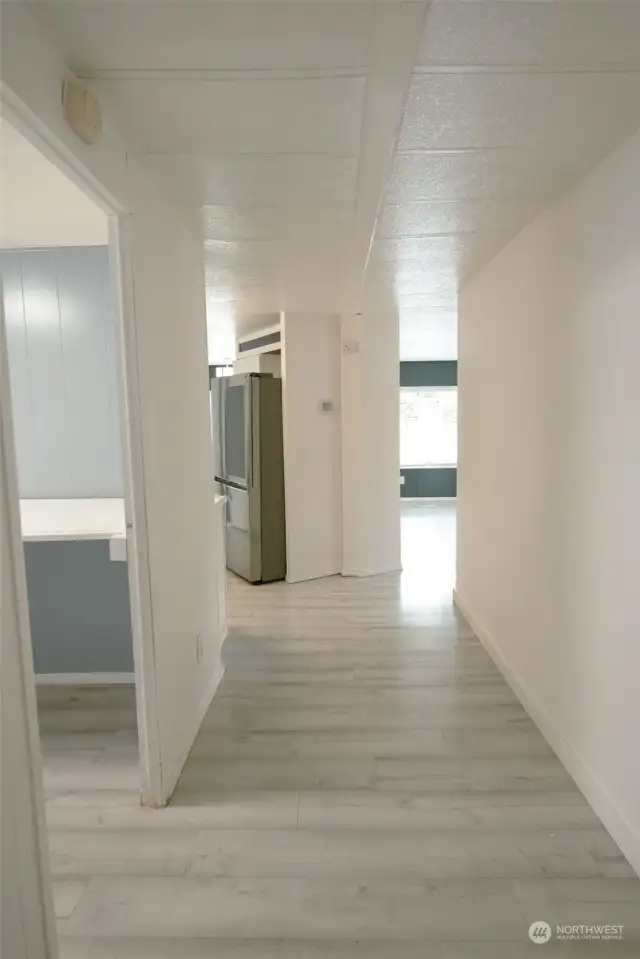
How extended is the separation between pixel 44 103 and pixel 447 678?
3.00 m

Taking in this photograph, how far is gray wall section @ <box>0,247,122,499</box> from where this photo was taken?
3174mm

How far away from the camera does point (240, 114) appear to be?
1730 mm

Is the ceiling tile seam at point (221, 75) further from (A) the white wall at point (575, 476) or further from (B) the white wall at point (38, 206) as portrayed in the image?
(A) the white wall at point (575, 476)

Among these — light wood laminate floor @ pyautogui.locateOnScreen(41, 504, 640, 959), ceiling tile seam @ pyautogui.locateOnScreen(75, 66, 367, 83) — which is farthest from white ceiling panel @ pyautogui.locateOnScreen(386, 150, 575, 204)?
light wood laminate floor @ pyautogui.locateOnScreen(41, 504, 640, 959)

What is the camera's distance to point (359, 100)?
1667mm

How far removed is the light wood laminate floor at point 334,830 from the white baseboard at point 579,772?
4cm

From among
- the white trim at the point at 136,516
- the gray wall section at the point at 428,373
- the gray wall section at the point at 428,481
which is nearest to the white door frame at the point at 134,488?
the white trim at the point at 136,516

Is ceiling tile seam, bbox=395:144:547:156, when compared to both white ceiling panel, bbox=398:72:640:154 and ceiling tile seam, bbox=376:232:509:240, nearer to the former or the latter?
white ceiling panel, bbox=398:72:640:154

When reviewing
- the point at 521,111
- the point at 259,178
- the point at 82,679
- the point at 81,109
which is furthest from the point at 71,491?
the point at 521,111

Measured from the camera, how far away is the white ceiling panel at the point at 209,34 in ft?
4.26

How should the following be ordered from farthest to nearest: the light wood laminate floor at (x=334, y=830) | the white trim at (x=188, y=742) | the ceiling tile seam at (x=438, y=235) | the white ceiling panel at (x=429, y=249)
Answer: the white ceiling panel at (x=429, y=249), the ceiling tile seam at (x=438, y=235), the white trim at (x=188, y=742), the light wood laminate floor at (x=334, y=830)

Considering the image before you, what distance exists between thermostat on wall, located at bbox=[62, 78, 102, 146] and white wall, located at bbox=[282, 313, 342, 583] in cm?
358

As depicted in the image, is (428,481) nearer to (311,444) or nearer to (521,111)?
(311,444)

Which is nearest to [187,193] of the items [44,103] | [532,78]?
[44,103]
